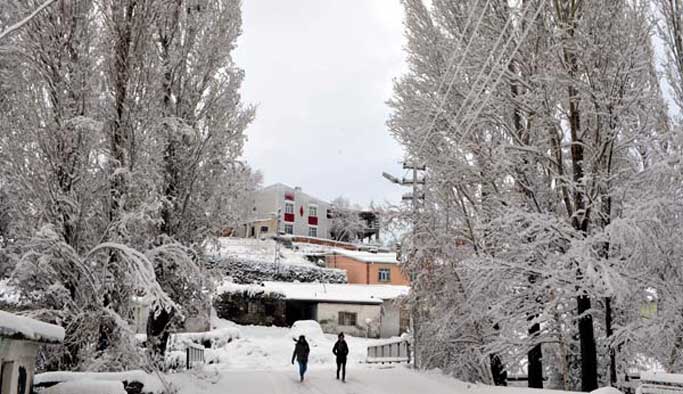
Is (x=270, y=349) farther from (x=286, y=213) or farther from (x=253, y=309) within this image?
(x=286, y=213)

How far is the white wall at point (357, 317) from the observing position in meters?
31.8

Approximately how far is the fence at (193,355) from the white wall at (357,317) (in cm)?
1373

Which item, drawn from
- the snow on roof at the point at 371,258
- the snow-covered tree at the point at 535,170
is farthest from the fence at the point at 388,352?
the snow on roof at the point at 371,258

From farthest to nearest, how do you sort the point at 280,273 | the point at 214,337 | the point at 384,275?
the point at 384,275, the point at 280,273, the point at 214,337

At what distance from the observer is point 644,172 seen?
977 centimetres

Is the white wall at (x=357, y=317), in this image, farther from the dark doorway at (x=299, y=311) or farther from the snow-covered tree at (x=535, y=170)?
the snow-covered tree at (x=535, y=170)

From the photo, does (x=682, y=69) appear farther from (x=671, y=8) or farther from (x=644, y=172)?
(x=644, y=172)

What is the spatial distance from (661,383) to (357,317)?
2543cm

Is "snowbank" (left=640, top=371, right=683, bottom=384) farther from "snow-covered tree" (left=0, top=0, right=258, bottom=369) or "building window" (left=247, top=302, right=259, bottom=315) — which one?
"building window" (left=247, top=302, right=259, bottom=315)

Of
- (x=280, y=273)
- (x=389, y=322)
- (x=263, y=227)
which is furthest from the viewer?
(x=263, y=227)

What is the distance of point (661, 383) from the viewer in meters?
7.05

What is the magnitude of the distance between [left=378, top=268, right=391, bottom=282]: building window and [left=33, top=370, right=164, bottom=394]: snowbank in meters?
32.7

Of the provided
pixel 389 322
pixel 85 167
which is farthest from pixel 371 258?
pixel 85 167

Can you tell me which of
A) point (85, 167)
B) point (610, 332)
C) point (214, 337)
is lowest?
point (214, 337)
